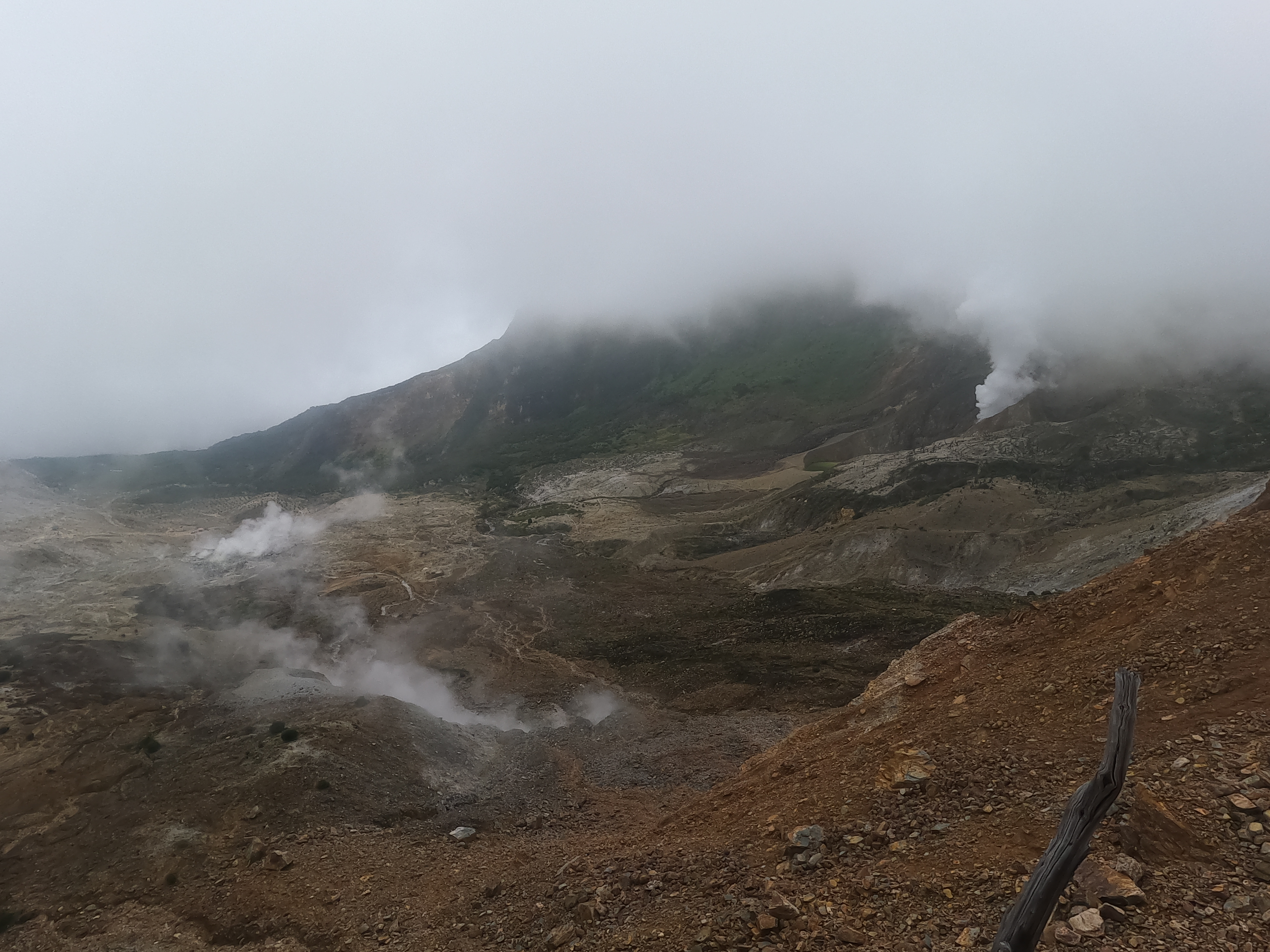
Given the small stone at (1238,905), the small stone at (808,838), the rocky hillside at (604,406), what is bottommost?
the small stone at (808,838)

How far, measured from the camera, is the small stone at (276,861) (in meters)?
14.1

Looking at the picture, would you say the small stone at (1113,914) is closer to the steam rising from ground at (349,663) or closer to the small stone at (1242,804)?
the small stone at (1242,804)

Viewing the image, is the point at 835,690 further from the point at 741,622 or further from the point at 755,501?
the point at 755,501

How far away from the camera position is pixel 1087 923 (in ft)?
17.0

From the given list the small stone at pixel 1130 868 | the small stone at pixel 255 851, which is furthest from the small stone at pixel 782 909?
the small stone at pixel 255 851

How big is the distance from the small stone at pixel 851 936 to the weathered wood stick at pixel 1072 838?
3.33 m

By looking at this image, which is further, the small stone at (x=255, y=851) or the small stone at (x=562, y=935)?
the small stone at (x=255, y=851)

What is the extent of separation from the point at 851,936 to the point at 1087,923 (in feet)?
6.69

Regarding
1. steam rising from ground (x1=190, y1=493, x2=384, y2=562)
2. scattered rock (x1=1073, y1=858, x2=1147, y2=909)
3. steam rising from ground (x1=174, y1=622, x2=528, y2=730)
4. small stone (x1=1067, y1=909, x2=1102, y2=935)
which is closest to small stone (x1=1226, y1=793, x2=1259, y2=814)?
scattered rock (x1=1073, y1=858, x2=1147, y2=909)

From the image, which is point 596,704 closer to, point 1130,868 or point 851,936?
point 851,936

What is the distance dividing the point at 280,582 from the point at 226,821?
36607 mm

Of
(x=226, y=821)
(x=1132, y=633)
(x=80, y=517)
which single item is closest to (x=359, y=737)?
(x=226, y=821)

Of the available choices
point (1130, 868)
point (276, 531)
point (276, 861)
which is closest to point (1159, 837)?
point (1130, 868)

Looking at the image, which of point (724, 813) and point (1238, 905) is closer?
point (1238, 905)
